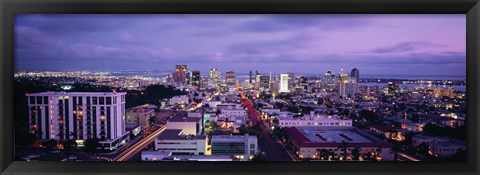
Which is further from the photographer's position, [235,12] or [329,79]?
[329,79]

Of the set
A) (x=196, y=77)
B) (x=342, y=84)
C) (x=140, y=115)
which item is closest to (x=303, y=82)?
(x=342, y=84)

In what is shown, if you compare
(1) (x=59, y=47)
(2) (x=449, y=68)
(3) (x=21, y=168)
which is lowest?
(3) (x=21, y=168)

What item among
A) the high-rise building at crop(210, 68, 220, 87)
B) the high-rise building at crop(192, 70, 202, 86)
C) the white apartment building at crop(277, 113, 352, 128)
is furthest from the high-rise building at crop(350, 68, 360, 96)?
the high-rise building at crop(192, 70, 202, 86)

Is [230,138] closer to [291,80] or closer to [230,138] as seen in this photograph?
[230,138]

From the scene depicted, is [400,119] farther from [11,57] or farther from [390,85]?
[11,57]

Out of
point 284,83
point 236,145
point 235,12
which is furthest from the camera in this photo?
point 284,83

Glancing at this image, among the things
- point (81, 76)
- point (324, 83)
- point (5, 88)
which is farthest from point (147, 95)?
point (324, 83)

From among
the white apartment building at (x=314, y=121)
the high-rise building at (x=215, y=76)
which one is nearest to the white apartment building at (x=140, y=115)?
the high-rise building at (x=215, y=76)
